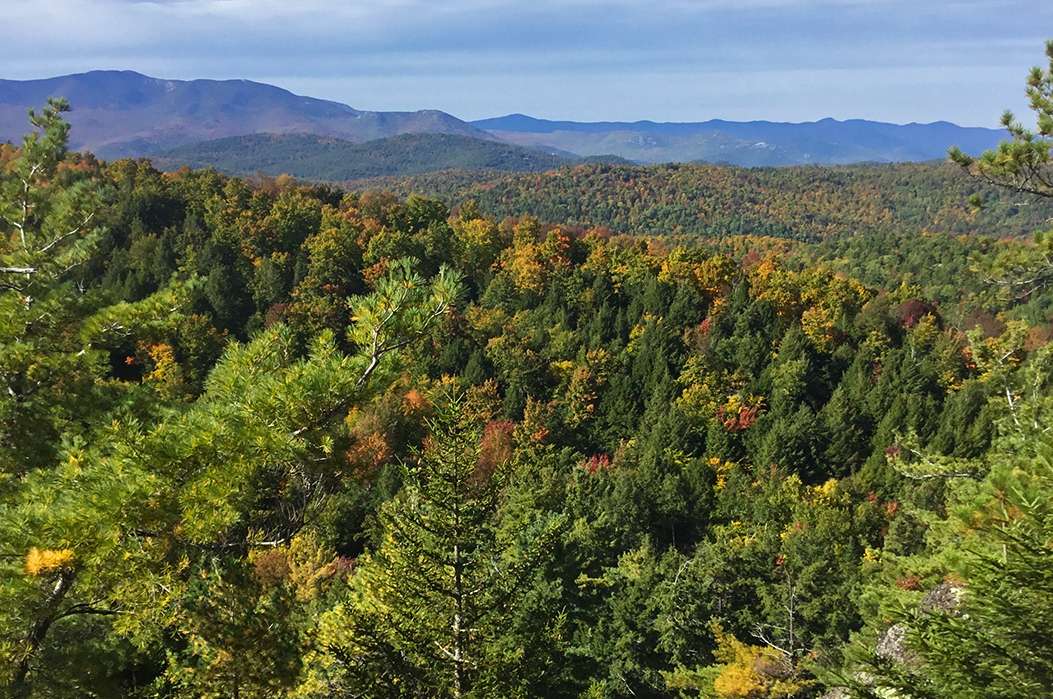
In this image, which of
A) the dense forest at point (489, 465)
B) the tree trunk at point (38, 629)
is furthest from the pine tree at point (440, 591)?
the tree trunk at point (38, 629)

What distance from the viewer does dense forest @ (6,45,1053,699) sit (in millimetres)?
5453

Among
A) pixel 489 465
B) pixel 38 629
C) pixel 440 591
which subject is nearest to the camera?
pixel 38 629

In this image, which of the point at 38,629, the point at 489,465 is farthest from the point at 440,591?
the point at 489,465

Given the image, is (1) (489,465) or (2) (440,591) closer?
(2) (440,591)

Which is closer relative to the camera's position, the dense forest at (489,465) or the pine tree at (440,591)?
the dense forest at (489,465)

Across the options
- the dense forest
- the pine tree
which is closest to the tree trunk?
the dense forest

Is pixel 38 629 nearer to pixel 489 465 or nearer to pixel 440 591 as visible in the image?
pixel 440 591

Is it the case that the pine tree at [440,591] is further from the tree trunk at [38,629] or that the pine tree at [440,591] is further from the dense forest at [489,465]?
the tree trunk at [38,629]

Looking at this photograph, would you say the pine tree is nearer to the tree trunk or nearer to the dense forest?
the dense forest

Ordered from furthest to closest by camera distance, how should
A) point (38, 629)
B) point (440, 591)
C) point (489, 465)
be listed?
point (489, 465), point (440, 591), point (38, 629)

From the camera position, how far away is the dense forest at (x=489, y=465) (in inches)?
215

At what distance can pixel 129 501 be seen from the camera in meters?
5.11

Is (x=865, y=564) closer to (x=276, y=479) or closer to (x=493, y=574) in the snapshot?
(x=493, y=574)

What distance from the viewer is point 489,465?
3984 centimetres
